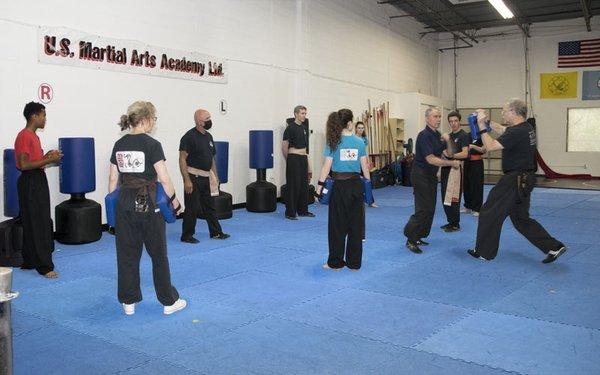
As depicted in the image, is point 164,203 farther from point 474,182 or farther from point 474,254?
point 474,182

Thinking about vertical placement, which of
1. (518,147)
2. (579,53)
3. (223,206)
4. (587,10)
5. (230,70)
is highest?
(587,10)

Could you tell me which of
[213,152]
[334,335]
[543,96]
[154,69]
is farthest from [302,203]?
[543,96]

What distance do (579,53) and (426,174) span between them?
12646 mm

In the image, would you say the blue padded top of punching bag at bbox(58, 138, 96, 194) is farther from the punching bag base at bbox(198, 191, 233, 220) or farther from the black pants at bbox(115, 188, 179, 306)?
the black pants at bbox(115, 188, 179, 306)

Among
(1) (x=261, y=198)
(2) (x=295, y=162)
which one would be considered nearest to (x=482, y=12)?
(2) (x=295, y=162)

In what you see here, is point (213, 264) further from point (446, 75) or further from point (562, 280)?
point (446, 75)

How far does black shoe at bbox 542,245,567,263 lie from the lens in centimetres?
548

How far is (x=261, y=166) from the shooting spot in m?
9.62

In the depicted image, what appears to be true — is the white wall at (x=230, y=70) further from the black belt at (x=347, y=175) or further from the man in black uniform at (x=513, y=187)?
the man in black uniform at (x=513, y=187)

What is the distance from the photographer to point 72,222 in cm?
660

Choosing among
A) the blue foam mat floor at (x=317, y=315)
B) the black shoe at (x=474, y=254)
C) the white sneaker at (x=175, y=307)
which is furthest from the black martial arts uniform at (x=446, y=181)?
the white sneaker at (x=175, y=307)

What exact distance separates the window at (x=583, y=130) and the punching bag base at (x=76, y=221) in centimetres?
1450

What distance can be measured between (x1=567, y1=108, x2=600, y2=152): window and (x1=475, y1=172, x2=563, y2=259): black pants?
12.4 meters

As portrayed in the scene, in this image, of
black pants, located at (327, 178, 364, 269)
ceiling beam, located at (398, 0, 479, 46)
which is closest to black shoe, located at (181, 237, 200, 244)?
black pants, located at (327, 178, 364, 269)
